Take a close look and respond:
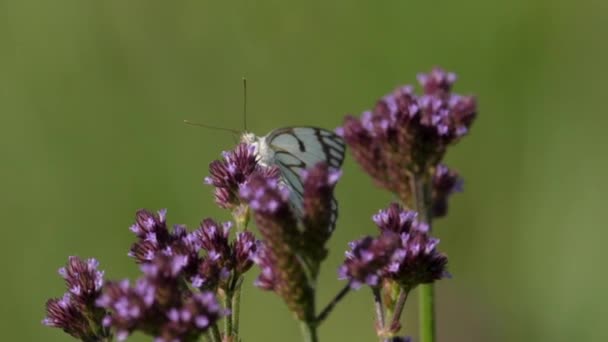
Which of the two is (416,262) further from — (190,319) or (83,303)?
(83,303)

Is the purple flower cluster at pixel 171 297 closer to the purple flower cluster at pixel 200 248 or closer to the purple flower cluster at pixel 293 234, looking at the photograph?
the purple flower cluster at pixel 200 248

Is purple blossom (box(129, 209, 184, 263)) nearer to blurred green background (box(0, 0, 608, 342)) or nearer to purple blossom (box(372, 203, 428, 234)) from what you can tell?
purple blossom (box(372, 203, 428, 234))

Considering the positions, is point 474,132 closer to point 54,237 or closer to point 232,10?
point 232,10

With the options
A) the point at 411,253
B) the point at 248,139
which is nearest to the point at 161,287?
the point at 411,253

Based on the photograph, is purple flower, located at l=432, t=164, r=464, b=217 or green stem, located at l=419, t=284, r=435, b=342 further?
purple flower, located at l=432, t=164, r=464, b=217

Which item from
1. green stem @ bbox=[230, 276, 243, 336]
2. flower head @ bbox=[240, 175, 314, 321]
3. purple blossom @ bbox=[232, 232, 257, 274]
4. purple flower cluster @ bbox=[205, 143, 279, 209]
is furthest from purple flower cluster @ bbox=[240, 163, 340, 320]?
purple flower cluster @ bbox=[205, 143, 279, 209]

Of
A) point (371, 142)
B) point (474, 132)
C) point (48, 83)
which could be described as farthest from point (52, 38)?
point (371, 142)

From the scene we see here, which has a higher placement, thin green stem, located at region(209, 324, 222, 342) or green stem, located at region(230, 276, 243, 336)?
green stem, located at region(230, 276, 243, 336)
